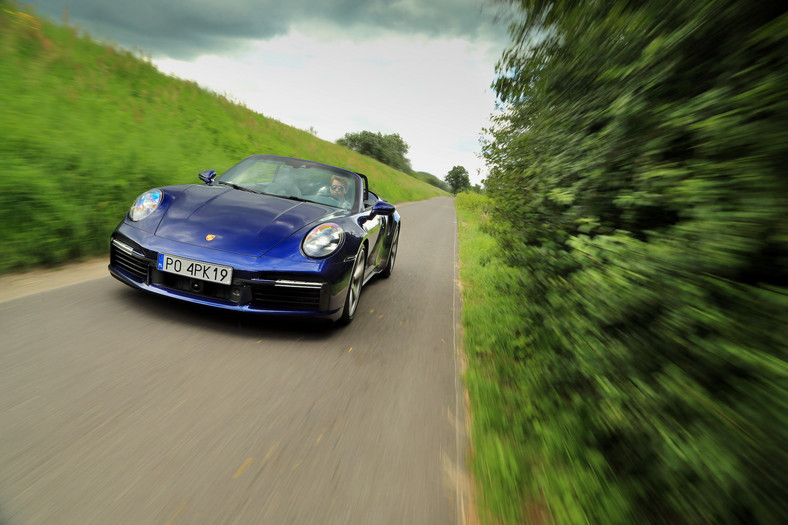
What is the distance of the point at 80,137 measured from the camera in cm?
532

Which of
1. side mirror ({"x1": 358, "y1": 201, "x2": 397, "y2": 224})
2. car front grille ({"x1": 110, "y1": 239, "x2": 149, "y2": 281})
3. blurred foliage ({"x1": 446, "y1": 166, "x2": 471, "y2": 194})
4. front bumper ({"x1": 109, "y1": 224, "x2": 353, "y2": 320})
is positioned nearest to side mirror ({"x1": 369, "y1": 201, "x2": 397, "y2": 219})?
side mirror ({"x1": 358, "y1": 201, "x2": 397, "y2": 224})

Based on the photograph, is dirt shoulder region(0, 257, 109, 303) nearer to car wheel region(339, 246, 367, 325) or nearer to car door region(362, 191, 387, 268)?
car wheel region(339, 246, 367, 325)

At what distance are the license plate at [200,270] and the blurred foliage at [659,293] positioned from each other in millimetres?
1912

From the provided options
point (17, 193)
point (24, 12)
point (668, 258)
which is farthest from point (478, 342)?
point (24, 12)

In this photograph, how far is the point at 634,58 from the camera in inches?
89.1

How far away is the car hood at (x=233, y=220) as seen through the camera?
115 inches

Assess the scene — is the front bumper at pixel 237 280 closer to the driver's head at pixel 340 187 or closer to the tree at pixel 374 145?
the driver's head at pixel 340 187

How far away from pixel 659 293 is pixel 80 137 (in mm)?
6716

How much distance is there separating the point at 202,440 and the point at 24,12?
11.7 metres

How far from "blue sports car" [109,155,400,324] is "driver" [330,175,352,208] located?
333 mm

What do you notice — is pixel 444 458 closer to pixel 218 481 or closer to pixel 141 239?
pixel 218 481

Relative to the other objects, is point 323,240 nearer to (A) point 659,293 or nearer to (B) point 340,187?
(B) point 340,187

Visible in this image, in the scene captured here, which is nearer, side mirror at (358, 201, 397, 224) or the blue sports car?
the blue sports car

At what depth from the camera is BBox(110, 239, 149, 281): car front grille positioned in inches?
113
